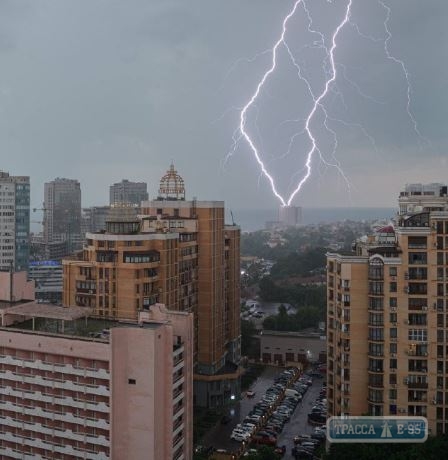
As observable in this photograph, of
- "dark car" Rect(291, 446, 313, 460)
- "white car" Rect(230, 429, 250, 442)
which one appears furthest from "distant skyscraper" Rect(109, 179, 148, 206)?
"dark car" Rect(291, 446, 313, 460)

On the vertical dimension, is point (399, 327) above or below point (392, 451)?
above

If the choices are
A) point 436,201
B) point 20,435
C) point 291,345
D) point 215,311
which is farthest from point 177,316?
point 291,345

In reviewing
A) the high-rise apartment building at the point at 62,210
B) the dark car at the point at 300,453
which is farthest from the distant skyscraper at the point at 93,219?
the dark car at the point at 300,453

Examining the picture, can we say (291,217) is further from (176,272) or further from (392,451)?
(392,451)

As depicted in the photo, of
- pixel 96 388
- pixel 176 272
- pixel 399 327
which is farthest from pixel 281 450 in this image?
pixel 96 388

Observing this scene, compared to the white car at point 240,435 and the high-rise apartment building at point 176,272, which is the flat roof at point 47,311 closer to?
the high-rise apartment building at point 176,272

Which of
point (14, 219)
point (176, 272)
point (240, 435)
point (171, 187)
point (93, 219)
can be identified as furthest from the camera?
point (93, 219)
